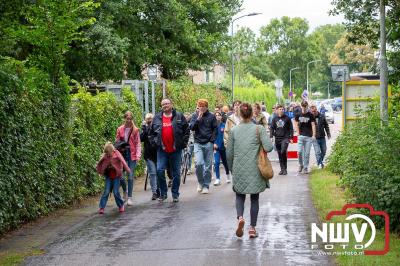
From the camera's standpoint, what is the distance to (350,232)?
10.9 m

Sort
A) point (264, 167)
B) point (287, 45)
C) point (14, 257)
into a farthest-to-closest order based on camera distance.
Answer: point (287, 45) → point (264, 167) → point (14, 257)

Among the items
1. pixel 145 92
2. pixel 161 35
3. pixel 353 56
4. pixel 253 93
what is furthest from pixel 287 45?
pixel 145 92

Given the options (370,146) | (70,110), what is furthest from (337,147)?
(370,146)

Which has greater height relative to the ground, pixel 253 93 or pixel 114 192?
pixel 253 93

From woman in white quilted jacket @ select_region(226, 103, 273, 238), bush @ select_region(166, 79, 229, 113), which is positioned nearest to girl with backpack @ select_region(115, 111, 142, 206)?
woman in white quilted jacket @ select_region(226, 103, 273, 238)

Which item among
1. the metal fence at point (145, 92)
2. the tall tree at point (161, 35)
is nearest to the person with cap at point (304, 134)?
the metal fence at point (145, 92)

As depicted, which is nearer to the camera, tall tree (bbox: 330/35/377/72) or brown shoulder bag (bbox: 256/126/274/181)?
brown shoulder bag (bbox: 256/126/274/181)

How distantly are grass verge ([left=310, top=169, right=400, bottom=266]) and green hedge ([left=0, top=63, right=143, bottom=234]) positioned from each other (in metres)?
4.43

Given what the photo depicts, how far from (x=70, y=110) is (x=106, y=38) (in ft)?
41.7

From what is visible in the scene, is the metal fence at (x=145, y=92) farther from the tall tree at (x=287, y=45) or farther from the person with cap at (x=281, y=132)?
the tall tree at (x=287, y=45)

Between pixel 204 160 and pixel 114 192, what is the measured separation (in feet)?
10.7

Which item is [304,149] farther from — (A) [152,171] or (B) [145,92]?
(A) [152,171]

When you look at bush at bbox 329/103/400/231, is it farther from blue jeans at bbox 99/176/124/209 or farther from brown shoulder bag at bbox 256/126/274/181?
blue jeans at bbox 99/176/124/209

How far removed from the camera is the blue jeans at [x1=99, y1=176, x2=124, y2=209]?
46.7 ft
